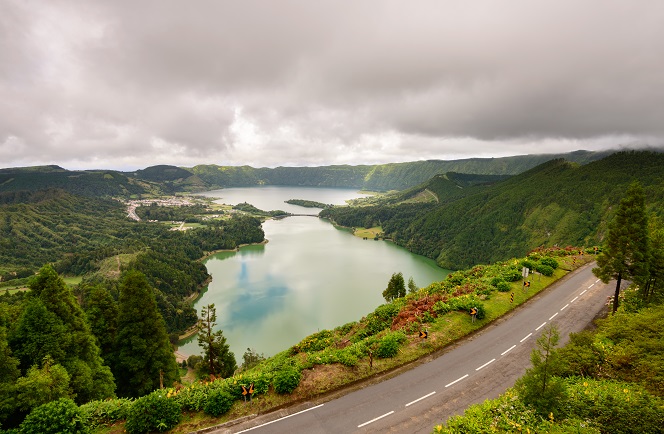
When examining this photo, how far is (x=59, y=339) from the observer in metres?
22.7

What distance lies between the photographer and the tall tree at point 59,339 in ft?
71.1

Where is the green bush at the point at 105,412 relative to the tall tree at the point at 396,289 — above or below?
above

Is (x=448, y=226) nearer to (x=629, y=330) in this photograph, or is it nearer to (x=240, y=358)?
(x=240, y=358)

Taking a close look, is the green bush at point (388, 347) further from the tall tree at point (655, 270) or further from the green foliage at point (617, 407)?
the tall tree at point (655, 270)

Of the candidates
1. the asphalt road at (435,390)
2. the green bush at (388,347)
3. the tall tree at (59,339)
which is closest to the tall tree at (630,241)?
the asphalt road at (435,390)

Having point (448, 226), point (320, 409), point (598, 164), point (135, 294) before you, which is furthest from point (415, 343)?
point (598, 164)

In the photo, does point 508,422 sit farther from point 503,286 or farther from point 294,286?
point 294,286

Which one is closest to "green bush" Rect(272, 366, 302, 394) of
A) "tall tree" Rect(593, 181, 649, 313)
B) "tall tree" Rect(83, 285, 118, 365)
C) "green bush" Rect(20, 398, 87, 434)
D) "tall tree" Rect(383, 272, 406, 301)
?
"green bush" Rect(20, 398, 87, 434)

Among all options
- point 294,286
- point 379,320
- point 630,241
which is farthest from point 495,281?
point 294,286

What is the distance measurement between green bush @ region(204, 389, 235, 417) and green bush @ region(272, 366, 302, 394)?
89.4 inches

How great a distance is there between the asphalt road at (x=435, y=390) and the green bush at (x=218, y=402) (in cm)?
96

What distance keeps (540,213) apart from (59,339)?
6760 inches

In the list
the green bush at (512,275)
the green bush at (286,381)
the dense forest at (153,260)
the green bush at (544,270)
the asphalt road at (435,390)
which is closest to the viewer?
the asphalt road at (435,390)

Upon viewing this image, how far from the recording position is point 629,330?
16812 mm
